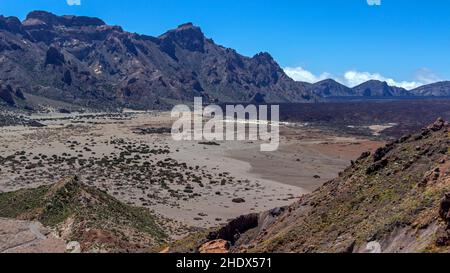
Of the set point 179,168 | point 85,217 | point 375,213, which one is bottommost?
point 179,168

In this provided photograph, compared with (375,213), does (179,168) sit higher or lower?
lower

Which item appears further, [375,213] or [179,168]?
[179,168]

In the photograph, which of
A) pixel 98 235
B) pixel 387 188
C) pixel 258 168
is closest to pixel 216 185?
pixel 258 168

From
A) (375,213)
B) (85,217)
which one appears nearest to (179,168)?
(85,217)

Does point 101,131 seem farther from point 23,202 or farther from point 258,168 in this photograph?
point 23,202

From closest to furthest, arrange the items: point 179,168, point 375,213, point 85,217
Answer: point 375,213 < point 85,217 < point 179,168

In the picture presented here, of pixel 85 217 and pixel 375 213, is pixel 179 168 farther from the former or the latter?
pixel 375 213
